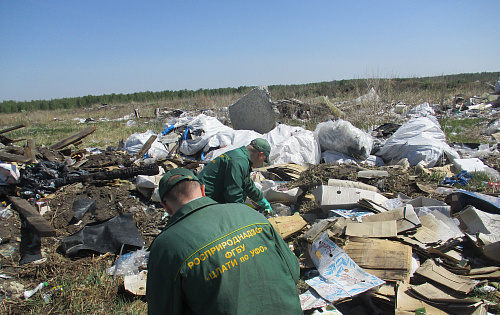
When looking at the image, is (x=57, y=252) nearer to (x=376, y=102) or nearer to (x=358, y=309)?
(x=358, y=309)

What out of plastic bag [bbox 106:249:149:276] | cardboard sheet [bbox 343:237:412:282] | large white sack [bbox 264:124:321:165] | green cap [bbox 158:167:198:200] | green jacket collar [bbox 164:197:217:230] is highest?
green cap [bbox 158:167:198:200]

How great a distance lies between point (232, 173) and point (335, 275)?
4.41 ft

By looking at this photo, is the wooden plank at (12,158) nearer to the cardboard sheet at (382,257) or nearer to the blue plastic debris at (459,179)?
the cardboard sheet at (382,257)

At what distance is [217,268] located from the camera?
1.21m

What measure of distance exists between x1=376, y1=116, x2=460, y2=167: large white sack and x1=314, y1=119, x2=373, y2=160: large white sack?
43 centimetres

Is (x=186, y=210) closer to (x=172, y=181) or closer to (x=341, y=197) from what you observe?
(x=172, y=181)

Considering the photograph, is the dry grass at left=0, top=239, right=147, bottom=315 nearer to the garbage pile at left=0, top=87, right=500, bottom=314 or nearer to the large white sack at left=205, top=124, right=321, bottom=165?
the garbage pile at left=0, top=87, right=500, bottom=314

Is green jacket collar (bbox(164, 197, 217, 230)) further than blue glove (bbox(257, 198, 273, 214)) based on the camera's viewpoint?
No

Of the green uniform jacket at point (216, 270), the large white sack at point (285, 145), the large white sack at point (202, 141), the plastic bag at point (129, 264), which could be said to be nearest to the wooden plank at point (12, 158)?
the large white sack at point (202, 141)

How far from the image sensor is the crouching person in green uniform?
1.21m

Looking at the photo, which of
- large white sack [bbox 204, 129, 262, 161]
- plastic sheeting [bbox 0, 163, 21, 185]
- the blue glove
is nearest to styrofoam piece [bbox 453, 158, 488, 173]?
the blue glove

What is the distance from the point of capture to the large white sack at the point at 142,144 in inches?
276

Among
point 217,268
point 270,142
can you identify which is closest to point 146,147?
point 270,142

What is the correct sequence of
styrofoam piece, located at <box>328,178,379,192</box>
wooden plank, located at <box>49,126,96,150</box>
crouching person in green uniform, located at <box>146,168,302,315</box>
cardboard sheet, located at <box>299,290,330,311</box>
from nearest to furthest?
crouching person in green uniform, located at <box>146,168,302,315</box> < cardboard sheet, located at <box>299,290,330,311</box> < styrofoam piece, located at <box>328,178,379,192</box> < wooden plank, located at <box>49,126,96,150</box>
